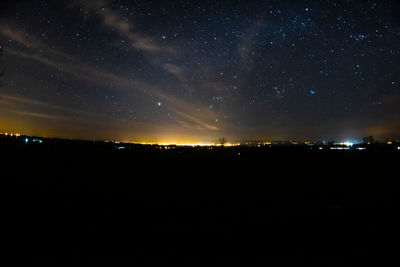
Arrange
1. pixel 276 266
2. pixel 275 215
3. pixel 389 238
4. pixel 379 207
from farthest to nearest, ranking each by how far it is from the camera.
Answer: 1. pixel 379 207
2. pixel 275 215
3. pixel 389 238
4. pixel 276 266

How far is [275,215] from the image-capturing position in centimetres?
646

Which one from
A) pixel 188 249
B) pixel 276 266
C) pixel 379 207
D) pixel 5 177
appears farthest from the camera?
pixel 5 177

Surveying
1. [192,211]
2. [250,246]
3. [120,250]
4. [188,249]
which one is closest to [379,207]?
[250,246]

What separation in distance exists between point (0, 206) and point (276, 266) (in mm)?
8048

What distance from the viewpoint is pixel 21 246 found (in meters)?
4.32

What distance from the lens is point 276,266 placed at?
3754 mm

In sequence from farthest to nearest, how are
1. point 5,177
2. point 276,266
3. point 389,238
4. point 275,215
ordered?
1. point 5,177
2. point 275,215
3. point 389,238
4. point 276,266

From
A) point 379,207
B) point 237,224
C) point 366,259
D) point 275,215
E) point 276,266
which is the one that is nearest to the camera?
point 276,266

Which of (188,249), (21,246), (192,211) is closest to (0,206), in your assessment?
(21,246)

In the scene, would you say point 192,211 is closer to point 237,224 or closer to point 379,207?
point 237,224

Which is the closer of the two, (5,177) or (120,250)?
(120,250)

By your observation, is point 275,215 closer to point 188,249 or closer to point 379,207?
point 188,249

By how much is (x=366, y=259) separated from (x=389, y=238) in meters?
1.48

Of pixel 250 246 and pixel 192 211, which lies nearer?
pixel 250 246
